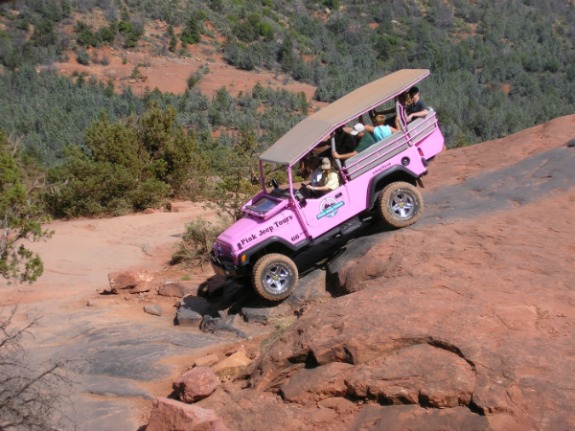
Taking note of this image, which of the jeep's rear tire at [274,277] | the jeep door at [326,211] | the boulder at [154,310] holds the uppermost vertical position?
the jeep door at [326,211]

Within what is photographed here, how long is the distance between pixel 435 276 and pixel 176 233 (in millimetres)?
10242

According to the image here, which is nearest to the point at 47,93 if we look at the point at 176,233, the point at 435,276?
the point at 176,233

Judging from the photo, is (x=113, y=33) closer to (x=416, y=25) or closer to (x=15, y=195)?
(x=416, y=25)

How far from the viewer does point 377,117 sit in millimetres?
9898

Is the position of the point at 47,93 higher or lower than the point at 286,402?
higher

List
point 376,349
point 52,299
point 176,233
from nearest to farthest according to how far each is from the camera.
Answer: point 376,349
point 52,299
point 176,233

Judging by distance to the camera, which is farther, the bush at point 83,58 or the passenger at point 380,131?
the bush at point 83,58

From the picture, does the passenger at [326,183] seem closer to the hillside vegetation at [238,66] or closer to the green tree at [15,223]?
the green tree at [15,223]

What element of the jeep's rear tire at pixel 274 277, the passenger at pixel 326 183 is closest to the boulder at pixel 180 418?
the jeep's rear tire at pixel 274 277

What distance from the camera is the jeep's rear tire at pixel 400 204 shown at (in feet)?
30.3

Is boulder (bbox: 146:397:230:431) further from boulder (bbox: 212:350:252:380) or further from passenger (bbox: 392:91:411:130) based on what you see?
passenger (bbox: 392:91:411:130)

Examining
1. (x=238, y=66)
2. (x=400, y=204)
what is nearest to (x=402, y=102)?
(x=400, y=204)

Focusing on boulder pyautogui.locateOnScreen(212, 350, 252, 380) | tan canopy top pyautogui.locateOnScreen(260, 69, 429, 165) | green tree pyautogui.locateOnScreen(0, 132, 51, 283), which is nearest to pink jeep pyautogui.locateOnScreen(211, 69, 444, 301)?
tan canopy top pyautogui.locateOnScreen(260, 69, 429, 165)

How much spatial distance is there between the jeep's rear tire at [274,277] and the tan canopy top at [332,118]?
1215mm
